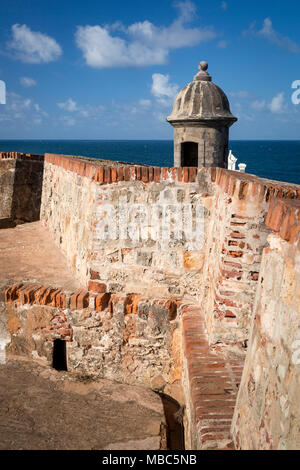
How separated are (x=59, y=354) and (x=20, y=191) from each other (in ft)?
22.1

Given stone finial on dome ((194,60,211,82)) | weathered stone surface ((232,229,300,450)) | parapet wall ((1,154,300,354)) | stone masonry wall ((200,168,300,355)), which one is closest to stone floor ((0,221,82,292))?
parapet wall ((1,154,300,354))

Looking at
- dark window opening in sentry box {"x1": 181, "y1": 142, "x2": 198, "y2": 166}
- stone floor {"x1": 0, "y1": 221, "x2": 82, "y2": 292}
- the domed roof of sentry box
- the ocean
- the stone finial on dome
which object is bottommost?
stone floor {"x1": 0, "y1": 221, "x2": 82, "y2": 292}

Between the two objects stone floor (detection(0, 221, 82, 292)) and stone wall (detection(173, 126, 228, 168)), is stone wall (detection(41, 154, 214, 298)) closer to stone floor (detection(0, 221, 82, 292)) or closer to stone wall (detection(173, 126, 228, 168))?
stone floor (detection(0, 221, 82, 292))

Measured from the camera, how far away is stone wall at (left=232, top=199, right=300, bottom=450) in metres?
1.68

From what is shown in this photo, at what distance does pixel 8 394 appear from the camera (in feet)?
14.9

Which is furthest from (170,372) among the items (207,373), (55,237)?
(55,237)

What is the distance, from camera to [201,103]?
8.98 m

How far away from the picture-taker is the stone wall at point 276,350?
66.2 inches

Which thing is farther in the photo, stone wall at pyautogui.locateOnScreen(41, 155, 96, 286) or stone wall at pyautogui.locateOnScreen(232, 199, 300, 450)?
stone wall at pyautogui.locateOnScreen(41, 155, 96, 286)

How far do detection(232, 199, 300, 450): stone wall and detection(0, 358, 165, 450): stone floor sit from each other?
1967 millimetres

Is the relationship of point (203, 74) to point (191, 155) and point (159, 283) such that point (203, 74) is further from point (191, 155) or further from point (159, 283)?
point (159, 283)

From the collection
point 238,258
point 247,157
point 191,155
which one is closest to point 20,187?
point 191,155

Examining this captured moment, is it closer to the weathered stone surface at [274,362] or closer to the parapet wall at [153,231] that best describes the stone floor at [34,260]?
the parapet wall at [153,231]
